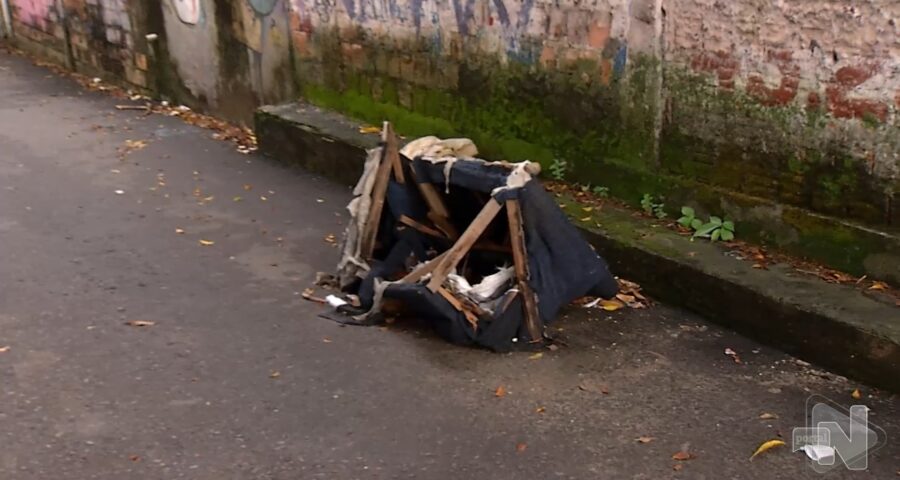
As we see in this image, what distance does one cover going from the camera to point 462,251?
4.43 meters

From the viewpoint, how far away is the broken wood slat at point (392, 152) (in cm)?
488

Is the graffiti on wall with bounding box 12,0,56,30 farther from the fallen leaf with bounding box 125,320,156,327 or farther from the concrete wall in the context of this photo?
the fallen leaf with bounding box 125,320,156,327

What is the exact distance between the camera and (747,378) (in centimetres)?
407

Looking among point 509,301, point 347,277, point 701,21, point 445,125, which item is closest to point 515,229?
point 509,301

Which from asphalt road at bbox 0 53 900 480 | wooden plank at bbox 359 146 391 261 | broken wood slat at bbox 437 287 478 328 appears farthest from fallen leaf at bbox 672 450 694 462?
wooden plank at bbox 359 146 391 261

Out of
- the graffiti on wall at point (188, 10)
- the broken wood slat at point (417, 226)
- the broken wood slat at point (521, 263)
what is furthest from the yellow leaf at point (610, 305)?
the graffiti on wall at point (188, 10)

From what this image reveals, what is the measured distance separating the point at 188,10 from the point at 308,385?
625cm

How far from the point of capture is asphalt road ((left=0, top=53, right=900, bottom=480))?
3.46 meters

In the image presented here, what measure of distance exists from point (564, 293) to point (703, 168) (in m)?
1.17

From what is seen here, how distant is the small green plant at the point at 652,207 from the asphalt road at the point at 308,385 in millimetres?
715

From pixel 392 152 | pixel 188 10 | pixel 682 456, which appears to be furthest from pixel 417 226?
pixel 188 10

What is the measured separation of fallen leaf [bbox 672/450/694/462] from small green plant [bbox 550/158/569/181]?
260 centimetres

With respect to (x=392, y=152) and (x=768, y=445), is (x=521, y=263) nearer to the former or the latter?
(x=392, y=152)

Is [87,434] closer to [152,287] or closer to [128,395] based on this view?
[128,395]
